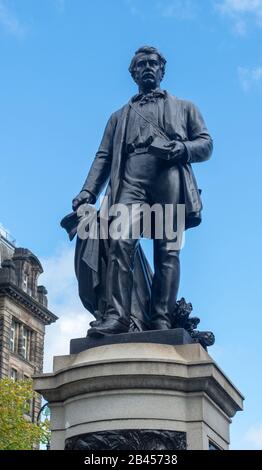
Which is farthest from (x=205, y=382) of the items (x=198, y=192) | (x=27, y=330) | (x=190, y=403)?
(x=27, y=330)

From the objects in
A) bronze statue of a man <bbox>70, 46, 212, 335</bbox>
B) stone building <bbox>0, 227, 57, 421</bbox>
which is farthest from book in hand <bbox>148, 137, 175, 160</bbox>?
stone building <bbox>0, 227, 57, 421</bbox>

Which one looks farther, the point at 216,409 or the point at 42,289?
the point at 42,289

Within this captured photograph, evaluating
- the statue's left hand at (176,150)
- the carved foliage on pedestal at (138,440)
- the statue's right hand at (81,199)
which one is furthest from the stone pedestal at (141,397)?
the statue's left hand at (176,150)

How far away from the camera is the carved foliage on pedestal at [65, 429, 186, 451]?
34.0ft

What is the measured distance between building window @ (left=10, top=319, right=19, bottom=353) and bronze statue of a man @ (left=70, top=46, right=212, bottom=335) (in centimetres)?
6387

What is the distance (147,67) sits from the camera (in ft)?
43.3

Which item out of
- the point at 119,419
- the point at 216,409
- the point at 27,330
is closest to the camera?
the point at 119,419

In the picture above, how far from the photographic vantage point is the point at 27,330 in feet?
258

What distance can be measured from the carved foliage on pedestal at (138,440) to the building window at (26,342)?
6758 cm

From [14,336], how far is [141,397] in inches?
2648

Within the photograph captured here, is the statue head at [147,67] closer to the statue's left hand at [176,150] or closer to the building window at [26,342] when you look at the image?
the statue's left hand at [176,150]

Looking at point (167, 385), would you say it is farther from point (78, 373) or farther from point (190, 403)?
point (78, 373)
